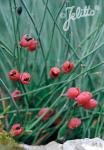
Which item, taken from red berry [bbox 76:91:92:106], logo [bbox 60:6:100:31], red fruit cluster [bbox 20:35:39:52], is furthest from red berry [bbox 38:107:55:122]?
logo [bbox 60:6:100:31]

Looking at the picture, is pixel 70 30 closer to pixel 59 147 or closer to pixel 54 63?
pixel 54 63

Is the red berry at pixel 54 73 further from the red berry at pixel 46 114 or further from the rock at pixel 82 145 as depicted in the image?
the rock at pixel 82 145

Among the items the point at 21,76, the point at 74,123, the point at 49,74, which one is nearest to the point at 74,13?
the point at 49,74

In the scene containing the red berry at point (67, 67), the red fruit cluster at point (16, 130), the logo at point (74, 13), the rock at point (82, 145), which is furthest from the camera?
the logo at point (74, 13)

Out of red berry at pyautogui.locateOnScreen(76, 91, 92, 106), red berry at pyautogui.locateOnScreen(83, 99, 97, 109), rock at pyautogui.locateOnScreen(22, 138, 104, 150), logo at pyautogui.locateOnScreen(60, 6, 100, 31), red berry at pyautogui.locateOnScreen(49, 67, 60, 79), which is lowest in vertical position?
rock at pyautogui.locateOnScreen(22, 138, 104, 150)

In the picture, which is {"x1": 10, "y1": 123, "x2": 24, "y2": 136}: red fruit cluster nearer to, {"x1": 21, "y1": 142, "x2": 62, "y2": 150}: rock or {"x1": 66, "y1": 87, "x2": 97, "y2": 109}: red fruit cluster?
{"x1": 21, "y1": 142, "x2": 62, "y2": 150}: rock

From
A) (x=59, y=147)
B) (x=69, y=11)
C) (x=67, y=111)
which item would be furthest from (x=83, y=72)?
(x=69, y=11)

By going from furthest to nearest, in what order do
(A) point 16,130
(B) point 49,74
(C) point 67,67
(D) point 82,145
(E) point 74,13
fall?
(E) point 74,13 < (B) point 49,74 < (C) point 67,67 < (A) point 16,130 < (D) point 82,145

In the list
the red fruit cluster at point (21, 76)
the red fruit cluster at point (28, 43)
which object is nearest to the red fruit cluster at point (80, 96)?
the red fruit cluster at point (21, 76)

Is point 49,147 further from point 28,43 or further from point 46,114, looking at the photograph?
point 28,43
